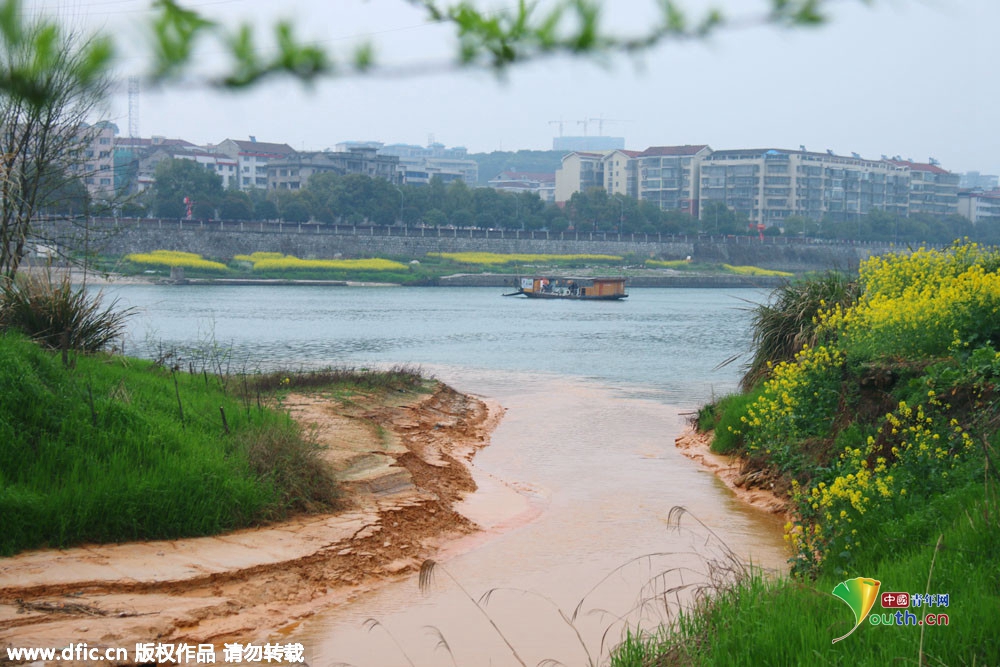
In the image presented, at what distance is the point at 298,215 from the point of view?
85.3 meters

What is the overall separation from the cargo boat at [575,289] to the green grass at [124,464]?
5307cm

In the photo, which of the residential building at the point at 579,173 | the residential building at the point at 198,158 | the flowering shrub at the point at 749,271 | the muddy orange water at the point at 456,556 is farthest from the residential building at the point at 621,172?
the muddy orange water at the point at 456,556

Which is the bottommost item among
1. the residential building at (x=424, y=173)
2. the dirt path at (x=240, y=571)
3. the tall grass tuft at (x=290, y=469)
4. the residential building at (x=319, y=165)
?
the dirt path at (x=240, y=571)

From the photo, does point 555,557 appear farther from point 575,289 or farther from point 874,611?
point 575,289

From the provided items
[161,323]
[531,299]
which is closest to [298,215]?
[531,299]

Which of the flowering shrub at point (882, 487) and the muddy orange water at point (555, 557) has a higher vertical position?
the flowering shrub at point (882, 487)

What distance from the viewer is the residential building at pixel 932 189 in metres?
142

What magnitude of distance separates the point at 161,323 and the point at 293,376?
Answer: 80.9ft

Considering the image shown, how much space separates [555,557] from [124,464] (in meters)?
3.56

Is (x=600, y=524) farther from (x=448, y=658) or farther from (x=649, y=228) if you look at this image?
(x=649, y=228)

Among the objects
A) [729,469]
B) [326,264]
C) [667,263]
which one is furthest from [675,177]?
[729,469]

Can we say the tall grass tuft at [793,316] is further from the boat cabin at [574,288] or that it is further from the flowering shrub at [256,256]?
the flowering shrub at [256,256]

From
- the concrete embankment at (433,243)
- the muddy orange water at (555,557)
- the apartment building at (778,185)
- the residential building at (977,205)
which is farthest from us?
the residential building at (977,205)

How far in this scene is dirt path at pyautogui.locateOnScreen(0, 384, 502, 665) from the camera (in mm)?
5914
